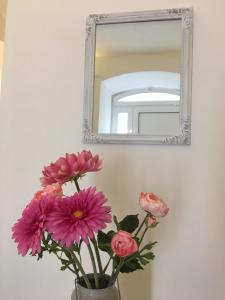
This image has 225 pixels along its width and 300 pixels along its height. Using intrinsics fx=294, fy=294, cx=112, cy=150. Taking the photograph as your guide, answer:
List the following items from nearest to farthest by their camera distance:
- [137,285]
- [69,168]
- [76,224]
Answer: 1. [76,224]
2. [69,168]
3. [137,285]

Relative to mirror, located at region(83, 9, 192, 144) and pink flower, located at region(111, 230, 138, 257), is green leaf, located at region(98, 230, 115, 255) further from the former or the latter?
mirror, located at region(83, 9, 192, 144)

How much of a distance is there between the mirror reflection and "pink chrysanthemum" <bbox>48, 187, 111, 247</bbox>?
0.41 m

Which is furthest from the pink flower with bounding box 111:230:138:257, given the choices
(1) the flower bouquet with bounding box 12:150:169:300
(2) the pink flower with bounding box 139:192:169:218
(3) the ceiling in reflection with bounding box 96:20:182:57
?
(3) the ceiling in reflection with bounding box 96:20:182:57

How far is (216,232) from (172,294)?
0.26 meters

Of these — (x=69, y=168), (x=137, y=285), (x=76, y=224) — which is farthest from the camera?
(x=137, y=285)

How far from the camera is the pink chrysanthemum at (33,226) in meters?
0.65

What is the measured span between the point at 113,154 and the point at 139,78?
290mm

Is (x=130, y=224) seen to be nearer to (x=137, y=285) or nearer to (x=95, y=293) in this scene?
(x=95, y=293)

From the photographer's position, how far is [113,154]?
42.4 inches

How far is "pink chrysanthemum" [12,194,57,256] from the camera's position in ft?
2.14

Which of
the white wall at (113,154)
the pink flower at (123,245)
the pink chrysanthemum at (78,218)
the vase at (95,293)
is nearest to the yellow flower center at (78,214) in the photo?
the pink chrysanthemum at (78,218)

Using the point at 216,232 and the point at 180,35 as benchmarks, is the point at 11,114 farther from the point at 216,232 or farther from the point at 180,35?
the point at 216,232

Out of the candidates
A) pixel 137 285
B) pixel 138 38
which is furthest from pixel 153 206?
pixel 138 38

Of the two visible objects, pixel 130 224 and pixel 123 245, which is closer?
pixel 123 245
